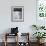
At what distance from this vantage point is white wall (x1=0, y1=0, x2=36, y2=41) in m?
6.82

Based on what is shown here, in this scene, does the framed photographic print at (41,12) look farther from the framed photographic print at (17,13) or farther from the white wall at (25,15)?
the framed photographic print at (17,13)

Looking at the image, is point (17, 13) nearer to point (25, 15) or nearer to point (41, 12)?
point (25, 15)

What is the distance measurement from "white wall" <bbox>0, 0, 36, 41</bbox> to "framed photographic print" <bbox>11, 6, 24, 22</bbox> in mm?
135

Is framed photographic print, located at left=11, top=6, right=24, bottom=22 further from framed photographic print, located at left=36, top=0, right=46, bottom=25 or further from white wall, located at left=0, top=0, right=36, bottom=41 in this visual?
framed photographic print, located at left=36, top=0, right=46, bottom=25

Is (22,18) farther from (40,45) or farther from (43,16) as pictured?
(40,45)

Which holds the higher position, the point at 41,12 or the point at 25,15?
the point at 41,12

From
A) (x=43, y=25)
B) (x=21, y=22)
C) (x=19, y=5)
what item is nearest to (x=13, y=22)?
(x=21, y=22)

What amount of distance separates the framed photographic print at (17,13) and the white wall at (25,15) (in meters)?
0.14

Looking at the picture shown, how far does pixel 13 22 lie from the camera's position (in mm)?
6875

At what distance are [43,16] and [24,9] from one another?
36.5 inches

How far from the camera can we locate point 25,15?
270 inches

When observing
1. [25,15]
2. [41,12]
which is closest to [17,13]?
[25,15]

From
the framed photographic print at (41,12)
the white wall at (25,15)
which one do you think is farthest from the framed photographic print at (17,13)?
the framed photographic print at (41,12)

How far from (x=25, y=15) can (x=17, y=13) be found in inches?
14.7
